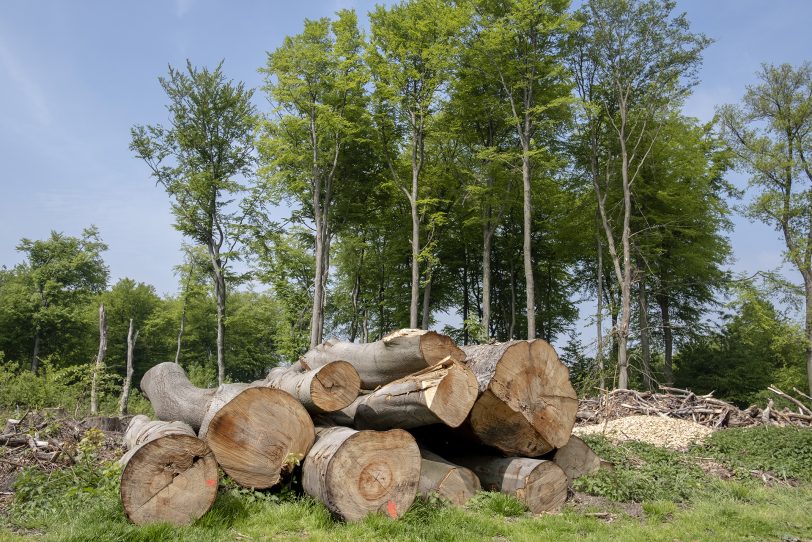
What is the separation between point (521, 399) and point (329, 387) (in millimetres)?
2233

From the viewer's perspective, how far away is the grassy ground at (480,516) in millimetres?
5148

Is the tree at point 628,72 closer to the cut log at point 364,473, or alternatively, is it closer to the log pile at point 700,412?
the log pile at point 700,412

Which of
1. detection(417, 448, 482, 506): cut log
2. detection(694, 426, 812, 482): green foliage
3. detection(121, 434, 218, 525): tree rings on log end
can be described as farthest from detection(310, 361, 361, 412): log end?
detection(694, 426, 812, 482): green foliage

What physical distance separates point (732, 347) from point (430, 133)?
1604 cm

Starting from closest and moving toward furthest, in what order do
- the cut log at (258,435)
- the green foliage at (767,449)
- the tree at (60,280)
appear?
the cut log at (258,435), the green foliage at (767,449), the tree at (60,280)

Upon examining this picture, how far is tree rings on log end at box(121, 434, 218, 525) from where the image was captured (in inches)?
203

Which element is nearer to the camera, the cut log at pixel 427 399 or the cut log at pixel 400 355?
the cut log at pixel 427 399

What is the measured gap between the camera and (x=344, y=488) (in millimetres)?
5508

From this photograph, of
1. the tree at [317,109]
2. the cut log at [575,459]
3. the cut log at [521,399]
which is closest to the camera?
the cut log at [521,399]

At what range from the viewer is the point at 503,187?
80.1ft

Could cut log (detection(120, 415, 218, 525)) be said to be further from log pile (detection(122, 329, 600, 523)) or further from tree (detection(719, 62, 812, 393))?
tree (detection(719, 62, 812, 393))

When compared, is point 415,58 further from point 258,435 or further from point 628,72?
point 258,435

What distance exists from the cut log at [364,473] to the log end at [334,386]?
25.9 inches

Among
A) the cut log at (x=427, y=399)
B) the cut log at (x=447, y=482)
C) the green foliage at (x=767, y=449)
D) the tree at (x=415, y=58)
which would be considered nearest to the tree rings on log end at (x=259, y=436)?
the cut log at (x=427, y=399)
